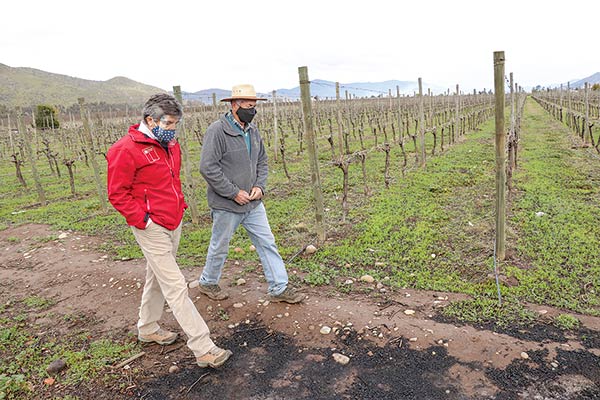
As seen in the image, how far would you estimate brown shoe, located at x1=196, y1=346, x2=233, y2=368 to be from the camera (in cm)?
294

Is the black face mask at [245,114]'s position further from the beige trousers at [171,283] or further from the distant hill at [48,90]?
the distant hill at [48,90]

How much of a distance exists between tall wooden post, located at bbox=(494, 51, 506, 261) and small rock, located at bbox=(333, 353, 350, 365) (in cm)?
239

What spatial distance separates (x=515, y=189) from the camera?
7668mm

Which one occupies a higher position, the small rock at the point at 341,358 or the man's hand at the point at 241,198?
the man's hand at the point at 241,198

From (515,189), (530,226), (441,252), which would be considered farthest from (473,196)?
(441,252)

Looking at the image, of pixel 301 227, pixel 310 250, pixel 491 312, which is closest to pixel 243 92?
pixel 310 250

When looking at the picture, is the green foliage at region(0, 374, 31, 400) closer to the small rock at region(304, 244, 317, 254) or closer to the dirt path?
the dirt path

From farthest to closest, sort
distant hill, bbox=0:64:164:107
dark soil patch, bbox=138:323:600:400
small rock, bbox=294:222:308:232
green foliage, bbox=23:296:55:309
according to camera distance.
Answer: distant hill, bbox=0:64:164:107, small rock, bbox=294:222:308:232, green foliage, bbox=23:296:55:309, dark soil patch, bbox=138:323:600:400

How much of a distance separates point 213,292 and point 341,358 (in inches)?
61.8

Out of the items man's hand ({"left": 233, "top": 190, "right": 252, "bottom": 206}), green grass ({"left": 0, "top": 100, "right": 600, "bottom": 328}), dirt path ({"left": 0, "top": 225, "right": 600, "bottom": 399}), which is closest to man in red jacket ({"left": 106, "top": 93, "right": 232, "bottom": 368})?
dirt path ({"left": 0, "top": 225, "right": 600, "bottom": 399})

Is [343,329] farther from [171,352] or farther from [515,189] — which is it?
[515,189]

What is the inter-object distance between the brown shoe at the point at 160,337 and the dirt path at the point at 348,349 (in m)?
0.07

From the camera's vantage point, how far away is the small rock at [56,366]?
10.2ft

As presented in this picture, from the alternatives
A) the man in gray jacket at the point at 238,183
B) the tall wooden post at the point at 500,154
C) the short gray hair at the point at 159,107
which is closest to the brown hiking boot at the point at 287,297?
the man in gray jacket at the point at 238,183
